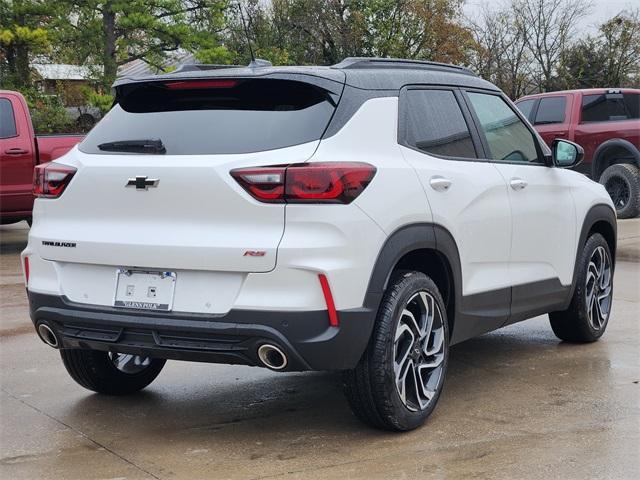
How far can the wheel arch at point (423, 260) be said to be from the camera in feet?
14.5

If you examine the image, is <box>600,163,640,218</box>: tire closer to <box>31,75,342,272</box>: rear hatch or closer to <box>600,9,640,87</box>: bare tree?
<box>31,75,342,272</box>: rear hatch

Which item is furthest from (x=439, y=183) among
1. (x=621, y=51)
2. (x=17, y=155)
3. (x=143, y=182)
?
(x=621, y=51)

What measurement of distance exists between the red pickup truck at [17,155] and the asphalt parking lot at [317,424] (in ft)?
18.9

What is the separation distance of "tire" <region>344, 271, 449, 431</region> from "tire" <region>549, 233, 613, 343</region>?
5.99ft

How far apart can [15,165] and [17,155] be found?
0.12 meters

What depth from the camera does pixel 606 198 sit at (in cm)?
683

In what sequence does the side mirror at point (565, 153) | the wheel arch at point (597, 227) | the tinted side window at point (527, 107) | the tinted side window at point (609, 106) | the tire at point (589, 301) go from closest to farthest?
1. the side mirror at point (565, 153)
2. the wheel arch at point (597, 227)
3. the tire at point (589, 301)
4. the tinted side window at point (609, 106)
5. the tinted side window at point (527, 107)

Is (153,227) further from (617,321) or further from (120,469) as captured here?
(617,321)

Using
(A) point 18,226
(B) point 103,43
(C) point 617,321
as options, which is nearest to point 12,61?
(B) point 103,43

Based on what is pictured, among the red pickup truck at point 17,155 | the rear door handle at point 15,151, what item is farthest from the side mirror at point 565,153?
the rear door handle at point 15,151

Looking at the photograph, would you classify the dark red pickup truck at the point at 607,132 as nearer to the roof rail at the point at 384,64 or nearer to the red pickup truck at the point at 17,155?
the red pickup truck at the point at 17,155

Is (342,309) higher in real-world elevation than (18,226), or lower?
higher

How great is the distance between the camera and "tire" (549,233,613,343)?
21.4ft

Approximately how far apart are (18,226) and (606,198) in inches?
455
